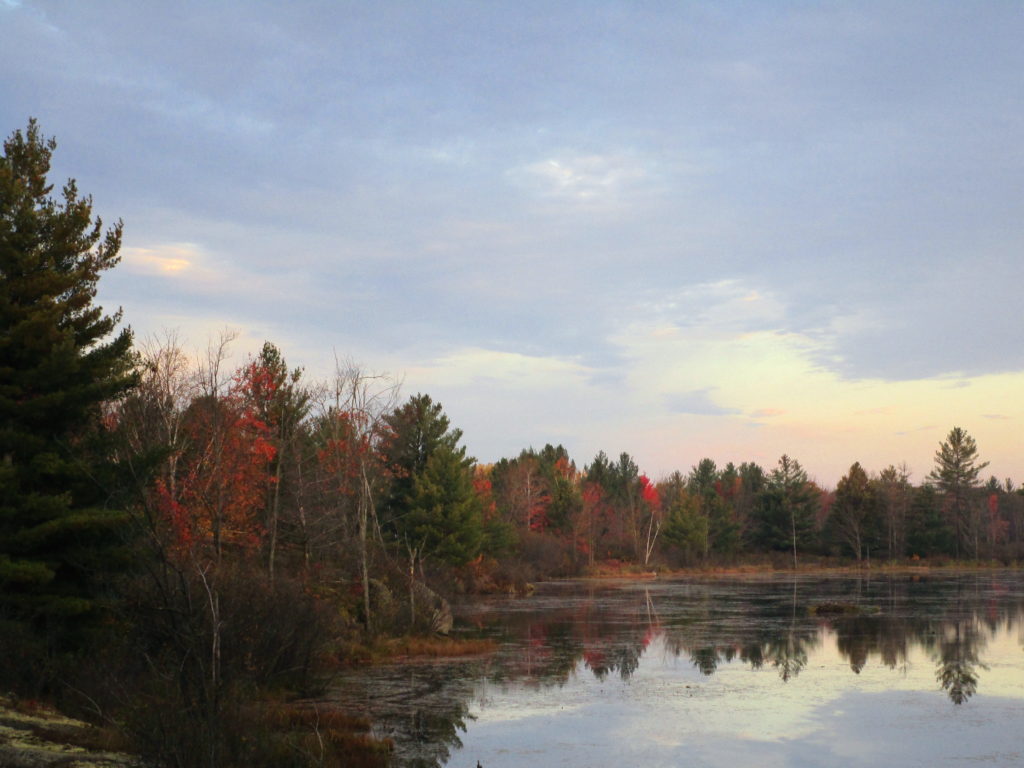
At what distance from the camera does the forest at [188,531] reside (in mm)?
11727

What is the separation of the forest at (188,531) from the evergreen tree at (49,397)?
0.04m

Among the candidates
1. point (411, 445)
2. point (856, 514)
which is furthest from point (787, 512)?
point (411, 445)

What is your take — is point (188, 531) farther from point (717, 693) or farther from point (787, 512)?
point (787, 512)

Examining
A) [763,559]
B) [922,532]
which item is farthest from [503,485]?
[922,532]

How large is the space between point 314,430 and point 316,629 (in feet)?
94.4

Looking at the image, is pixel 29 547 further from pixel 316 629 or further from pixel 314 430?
pixel 314 430

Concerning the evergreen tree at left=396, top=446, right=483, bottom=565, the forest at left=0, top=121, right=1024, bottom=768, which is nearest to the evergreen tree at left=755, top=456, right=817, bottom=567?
the forest at left=0, top=121, right=1024, bottom=768

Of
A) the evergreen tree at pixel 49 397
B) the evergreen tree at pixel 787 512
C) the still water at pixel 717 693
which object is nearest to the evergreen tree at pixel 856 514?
the evergreen tree at pixel 787 512

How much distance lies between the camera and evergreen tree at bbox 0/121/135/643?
16.8 meters

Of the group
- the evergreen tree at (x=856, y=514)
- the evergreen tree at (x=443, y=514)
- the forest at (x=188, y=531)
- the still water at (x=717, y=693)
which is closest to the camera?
the forest at (x=188, y=531)

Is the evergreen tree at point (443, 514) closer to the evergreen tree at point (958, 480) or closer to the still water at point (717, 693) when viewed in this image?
the still water at point (717, 693)

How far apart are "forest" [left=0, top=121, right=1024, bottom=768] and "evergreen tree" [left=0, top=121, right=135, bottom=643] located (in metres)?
0.04

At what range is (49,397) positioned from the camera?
17.7 meters

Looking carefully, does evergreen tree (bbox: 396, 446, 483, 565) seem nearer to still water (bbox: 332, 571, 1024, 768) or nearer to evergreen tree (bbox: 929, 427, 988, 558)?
still water (bbox: 332, 571, 1024, 768)
